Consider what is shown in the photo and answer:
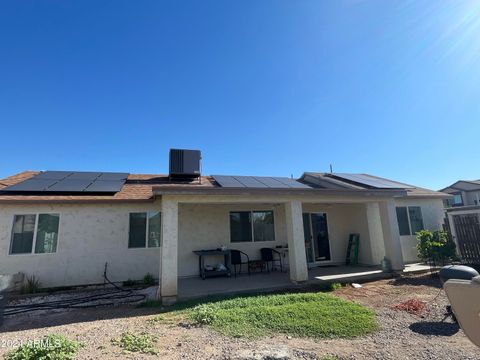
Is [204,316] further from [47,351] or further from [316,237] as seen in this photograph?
[316,237]

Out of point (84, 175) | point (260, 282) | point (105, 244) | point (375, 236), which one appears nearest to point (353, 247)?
point (375, 236)

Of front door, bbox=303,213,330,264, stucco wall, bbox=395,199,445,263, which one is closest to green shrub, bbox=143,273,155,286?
front door, bbox=303,213,330,264

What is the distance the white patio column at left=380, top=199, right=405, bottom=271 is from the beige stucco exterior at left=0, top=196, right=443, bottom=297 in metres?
0.06

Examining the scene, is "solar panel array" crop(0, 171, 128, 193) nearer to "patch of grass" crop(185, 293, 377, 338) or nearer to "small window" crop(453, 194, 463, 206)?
"patch of grass" crop(185, 293, 377, 338)

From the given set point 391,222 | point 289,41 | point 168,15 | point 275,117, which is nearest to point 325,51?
point 289,41

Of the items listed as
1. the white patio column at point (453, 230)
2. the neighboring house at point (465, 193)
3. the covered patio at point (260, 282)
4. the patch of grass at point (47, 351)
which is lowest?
the covered patio at point (260, 282)

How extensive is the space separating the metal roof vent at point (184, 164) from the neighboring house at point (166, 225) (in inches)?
21.9

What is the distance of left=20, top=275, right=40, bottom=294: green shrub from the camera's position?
318 inches

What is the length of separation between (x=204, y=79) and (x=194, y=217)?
215 inches

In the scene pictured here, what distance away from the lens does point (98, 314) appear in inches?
236

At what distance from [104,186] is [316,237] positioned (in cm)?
888

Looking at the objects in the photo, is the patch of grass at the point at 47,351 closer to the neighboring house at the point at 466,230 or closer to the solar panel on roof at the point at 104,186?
the solar panel on roof at the point at 104,186

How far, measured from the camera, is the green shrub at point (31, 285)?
8070 mm

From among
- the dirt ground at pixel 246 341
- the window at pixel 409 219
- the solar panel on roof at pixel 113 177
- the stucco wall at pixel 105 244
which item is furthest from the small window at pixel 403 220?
the solar panel on roof at pixel 113 177
